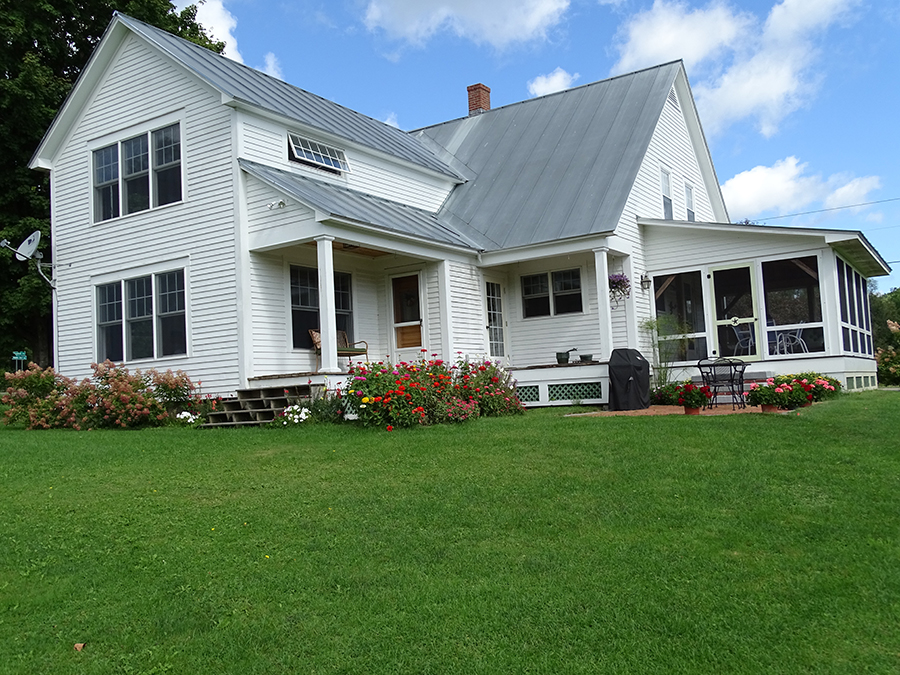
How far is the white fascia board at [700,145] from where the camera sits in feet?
65.8

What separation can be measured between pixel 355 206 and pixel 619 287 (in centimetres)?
535

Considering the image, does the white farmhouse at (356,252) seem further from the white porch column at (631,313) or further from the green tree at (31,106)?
the green tree at (31,106)

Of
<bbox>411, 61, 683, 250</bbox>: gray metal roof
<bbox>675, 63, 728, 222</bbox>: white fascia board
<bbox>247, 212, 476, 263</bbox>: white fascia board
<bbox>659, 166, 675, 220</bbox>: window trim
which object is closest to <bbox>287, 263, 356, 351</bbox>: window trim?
<bbox>247, 212, 476, 263</bbox>: white fascia board

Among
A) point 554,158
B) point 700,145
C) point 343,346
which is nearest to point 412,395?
point 343,346

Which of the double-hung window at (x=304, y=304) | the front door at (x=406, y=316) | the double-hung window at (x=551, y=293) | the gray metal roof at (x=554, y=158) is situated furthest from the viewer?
the double-hung window at (x=551, y=293)

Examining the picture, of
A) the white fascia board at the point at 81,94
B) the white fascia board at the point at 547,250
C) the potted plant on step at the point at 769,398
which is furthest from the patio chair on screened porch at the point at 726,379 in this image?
the white fascia board at the point at 81,94

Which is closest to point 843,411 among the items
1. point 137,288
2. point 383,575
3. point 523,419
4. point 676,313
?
point 523,419

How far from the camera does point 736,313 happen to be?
51.7ft


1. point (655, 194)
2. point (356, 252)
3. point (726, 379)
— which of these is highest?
point (655, 194)

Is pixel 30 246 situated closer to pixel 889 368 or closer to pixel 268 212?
pixel 268 212

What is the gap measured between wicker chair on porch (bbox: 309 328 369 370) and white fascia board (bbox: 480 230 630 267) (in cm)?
303

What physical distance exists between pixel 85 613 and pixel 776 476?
5.28 m

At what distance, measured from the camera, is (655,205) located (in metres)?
18.1

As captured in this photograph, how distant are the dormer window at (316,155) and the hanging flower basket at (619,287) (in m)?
5.65
